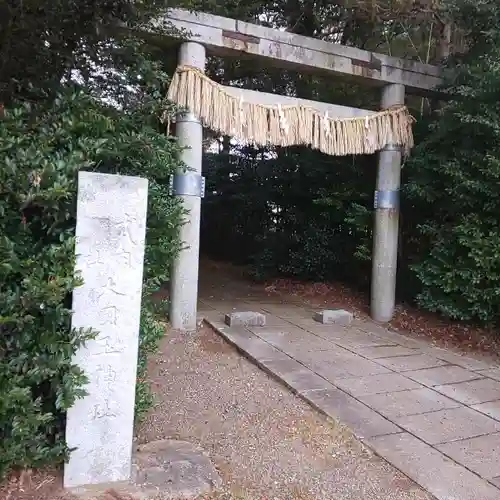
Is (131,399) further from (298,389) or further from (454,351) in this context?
(454,351)

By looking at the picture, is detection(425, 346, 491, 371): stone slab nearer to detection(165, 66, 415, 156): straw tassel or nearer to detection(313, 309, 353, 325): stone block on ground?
detection(313, 309, 353, 325): stone block on ground

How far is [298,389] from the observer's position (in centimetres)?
361

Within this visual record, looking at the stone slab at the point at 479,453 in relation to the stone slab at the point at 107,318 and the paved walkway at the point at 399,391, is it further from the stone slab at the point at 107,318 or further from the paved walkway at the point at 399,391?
the stone slab at the point at 107,318

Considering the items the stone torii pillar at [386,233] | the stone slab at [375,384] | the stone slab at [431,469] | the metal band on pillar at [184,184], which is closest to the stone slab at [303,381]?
the stone slab at [375,384]

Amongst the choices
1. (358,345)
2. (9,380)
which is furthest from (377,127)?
(9,380)

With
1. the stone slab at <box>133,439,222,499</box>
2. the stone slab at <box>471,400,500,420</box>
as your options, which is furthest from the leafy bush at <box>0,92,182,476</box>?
the stone slab at <box>471,400,500,420</box>

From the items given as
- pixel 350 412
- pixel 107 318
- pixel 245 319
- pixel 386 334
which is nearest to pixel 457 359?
pixel 386 334

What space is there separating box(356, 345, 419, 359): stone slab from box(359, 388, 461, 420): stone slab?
0.88 m

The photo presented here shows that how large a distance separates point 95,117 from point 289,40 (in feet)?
11.3

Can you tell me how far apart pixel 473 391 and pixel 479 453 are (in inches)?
45.0

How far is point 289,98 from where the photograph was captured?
525 centimetres

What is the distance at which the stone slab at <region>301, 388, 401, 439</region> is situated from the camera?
10.0 feet

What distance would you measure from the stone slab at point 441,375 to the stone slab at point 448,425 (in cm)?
59

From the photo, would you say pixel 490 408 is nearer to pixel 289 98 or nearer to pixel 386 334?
pixel 386 334
